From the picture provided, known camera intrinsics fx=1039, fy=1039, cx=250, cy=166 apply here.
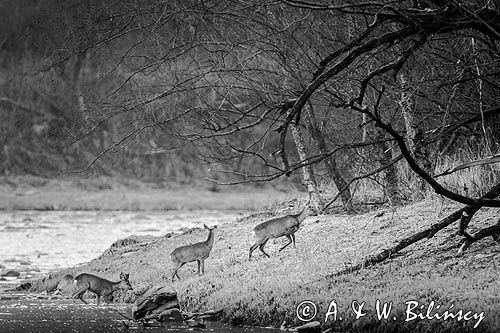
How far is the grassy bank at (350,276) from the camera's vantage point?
11766 millimetres

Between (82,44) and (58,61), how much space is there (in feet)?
2.15

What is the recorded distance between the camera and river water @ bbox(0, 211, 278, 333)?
13195mm

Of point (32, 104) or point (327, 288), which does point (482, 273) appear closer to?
point (327, 288)

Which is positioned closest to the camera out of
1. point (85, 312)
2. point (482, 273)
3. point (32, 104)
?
point (482, 273)

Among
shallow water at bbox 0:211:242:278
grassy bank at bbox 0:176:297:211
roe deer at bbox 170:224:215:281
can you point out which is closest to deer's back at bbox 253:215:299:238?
roe deer at bbox 170:224:215:281

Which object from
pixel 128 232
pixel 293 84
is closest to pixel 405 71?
pixel 293 84

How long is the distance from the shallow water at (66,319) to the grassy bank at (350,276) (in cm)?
81

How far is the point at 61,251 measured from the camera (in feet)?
94.2

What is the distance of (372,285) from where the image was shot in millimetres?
12844

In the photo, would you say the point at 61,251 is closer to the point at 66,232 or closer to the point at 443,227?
the point at 66,232

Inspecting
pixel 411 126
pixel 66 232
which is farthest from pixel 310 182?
pixel 66 232

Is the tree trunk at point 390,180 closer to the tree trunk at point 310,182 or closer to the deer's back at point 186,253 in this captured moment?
the tree trunk at point 310,182

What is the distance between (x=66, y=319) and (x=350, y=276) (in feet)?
12.4

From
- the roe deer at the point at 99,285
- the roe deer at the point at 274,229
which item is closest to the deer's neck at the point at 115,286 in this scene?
the roe deer at the point at 99,285
